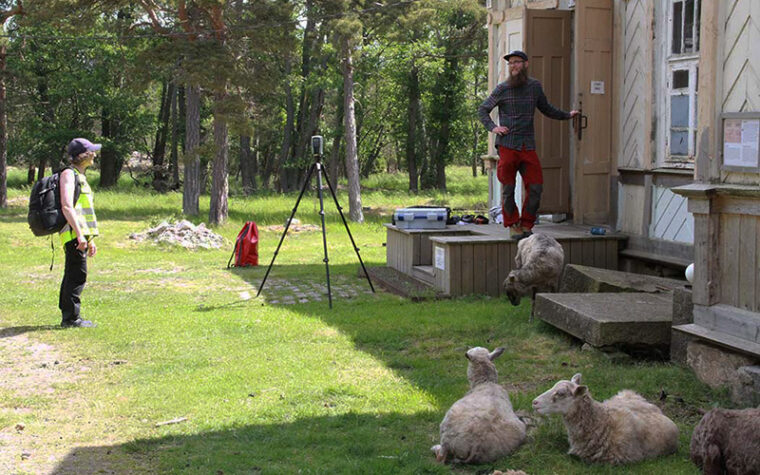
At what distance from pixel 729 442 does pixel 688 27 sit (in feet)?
21.3

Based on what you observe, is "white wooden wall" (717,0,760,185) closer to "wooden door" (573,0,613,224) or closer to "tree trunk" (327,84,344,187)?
"wooden door" (573,0,613,224)

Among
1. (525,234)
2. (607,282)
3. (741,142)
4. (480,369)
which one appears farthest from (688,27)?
(480,369)

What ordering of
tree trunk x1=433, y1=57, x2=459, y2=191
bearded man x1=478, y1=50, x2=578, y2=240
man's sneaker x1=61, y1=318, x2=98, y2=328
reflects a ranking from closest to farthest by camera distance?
man's sneaker x1=61, y1=318, x2=98, y2=328, bearded man x1=478, y1=50, x2=578, y2=240, tree trunk x1=433, y1=57, x2=459, y2=191

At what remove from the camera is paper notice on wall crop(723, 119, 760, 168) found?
5.92 m

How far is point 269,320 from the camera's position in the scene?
945cm

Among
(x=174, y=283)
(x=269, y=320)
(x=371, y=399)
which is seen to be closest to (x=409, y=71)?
(x=174, y=283)

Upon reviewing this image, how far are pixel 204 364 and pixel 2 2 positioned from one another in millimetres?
26825

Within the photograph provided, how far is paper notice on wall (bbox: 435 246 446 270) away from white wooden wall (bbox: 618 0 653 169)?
2568mm

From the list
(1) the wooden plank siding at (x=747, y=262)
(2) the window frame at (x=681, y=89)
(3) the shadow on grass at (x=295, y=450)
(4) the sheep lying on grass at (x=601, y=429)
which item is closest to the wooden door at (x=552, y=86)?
(2) the window frame at (x=681, y=89)

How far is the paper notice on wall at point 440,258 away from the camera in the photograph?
33.9 feet

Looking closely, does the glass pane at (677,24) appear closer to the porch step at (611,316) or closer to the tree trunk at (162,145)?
the porch step at (611,316)

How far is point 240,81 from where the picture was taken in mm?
22016

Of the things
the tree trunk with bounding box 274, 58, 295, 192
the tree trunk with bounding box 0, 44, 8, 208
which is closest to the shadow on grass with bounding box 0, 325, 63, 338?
the tree trunk with bounding box 0, 44, 8, 208

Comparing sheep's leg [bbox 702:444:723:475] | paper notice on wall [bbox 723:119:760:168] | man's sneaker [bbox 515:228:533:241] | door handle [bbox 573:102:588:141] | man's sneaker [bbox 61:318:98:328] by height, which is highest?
door handle [bbox 573:102:588:141]
